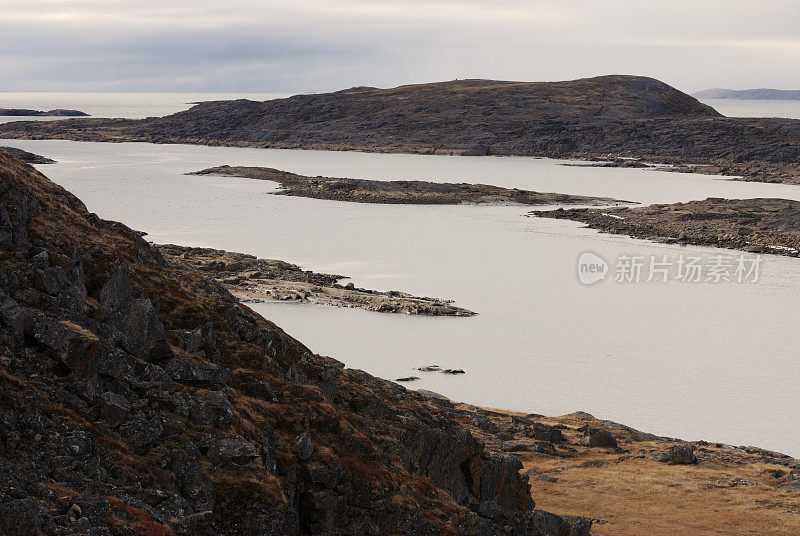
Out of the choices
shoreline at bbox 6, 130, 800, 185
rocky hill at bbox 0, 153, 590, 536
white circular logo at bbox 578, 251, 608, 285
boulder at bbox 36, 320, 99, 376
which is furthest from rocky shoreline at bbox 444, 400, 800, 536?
shoreline at bbox 6, 130, 800, 185

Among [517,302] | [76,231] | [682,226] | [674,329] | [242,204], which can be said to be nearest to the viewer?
[76,231]

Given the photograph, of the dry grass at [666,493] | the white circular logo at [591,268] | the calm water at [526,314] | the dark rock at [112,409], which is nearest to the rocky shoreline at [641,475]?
the dry grass at [666,493]

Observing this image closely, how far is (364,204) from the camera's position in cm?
7812

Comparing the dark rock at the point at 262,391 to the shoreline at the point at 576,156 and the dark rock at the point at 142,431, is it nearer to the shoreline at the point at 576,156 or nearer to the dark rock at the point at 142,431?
the dark rock at the point at 142,431

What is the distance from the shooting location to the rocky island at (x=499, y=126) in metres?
121

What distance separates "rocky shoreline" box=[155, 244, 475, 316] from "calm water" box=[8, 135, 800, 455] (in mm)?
1194

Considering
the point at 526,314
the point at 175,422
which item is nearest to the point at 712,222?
the point at 526,314

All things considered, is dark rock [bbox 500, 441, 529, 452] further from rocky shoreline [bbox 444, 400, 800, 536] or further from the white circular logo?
the white circular logo

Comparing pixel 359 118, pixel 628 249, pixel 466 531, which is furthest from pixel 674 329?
pixel 359 118

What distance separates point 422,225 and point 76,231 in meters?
52.2

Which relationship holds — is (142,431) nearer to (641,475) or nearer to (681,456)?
(641,475)

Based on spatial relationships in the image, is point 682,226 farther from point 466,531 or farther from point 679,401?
point 466,531

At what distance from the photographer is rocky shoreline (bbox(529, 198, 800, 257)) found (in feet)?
195

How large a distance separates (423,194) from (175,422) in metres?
70.7
